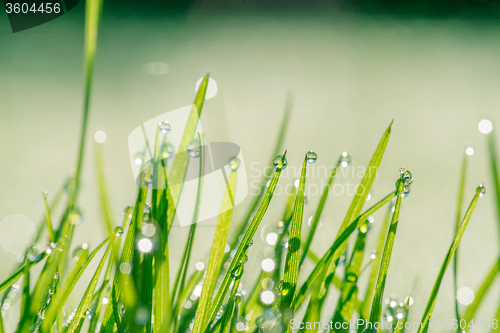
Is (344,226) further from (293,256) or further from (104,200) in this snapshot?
(104,200)

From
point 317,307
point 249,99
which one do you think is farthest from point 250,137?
point 317,307

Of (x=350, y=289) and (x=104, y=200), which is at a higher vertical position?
(x=104, y=200)

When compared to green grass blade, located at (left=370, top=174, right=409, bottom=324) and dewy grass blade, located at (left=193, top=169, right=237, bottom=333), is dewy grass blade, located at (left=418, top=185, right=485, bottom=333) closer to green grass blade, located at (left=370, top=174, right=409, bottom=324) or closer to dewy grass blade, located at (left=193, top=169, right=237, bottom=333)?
green grass blade, located at (left=370, top=174, right=409, bottom=324)

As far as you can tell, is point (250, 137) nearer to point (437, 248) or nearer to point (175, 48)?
point (175, 48)

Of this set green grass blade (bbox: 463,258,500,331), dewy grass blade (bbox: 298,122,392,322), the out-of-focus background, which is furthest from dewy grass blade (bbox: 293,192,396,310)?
the out-of-focus background

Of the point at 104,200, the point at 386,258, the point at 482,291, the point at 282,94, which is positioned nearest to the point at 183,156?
the point at 104,200

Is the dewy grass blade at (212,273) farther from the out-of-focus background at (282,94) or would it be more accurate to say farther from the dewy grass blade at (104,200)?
the out-of-focus background at (282,94)

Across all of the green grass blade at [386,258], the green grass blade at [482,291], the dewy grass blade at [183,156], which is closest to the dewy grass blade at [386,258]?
the green grass blade at [386,258]
